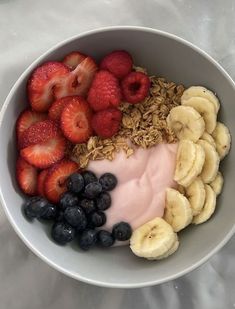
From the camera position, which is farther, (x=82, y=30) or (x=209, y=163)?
(x=82, y=30)

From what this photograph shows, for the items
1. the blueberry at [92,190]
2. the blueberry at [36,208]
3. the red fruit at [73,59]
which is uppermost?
the red fruit at [73,59]

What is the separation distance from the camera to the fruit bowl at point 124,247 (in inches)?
28.3

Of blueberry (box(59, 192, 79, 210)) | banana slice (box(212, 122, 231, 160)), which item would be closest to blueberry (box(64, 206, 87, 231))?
blueberry (box(59, 192, 79, 210))

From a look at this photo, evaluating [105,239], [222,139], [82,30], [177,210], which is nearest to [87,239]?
[105,239]

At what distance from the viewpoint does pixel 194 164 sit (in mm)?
742

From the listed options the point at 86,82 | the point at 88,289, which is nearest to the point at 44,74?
the point at 86,82

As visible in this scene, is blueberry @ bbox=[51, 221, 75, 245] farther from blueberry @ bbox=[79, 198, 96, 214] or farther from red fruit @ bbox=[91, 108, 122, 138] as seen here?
red fruit @ bbox=[91, 108, 122, 138]

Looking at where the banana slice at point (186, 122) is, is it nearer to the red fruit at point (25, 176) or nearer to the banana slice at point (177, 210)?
the banana slice at point (177, 210)

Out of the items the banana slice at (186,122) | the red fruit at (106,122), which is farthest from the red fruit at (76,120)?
the banana slice at (186,122)

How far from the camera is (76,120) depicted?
0.76 m

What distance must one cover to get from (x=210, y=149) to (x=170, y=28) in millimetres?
249

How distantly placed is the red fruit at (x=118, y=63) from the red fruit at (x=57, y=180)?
5.6 inches

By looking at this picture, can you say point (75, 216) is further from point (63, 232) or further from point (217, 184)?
point (217, 184)

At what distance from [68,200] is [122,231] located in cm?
9
